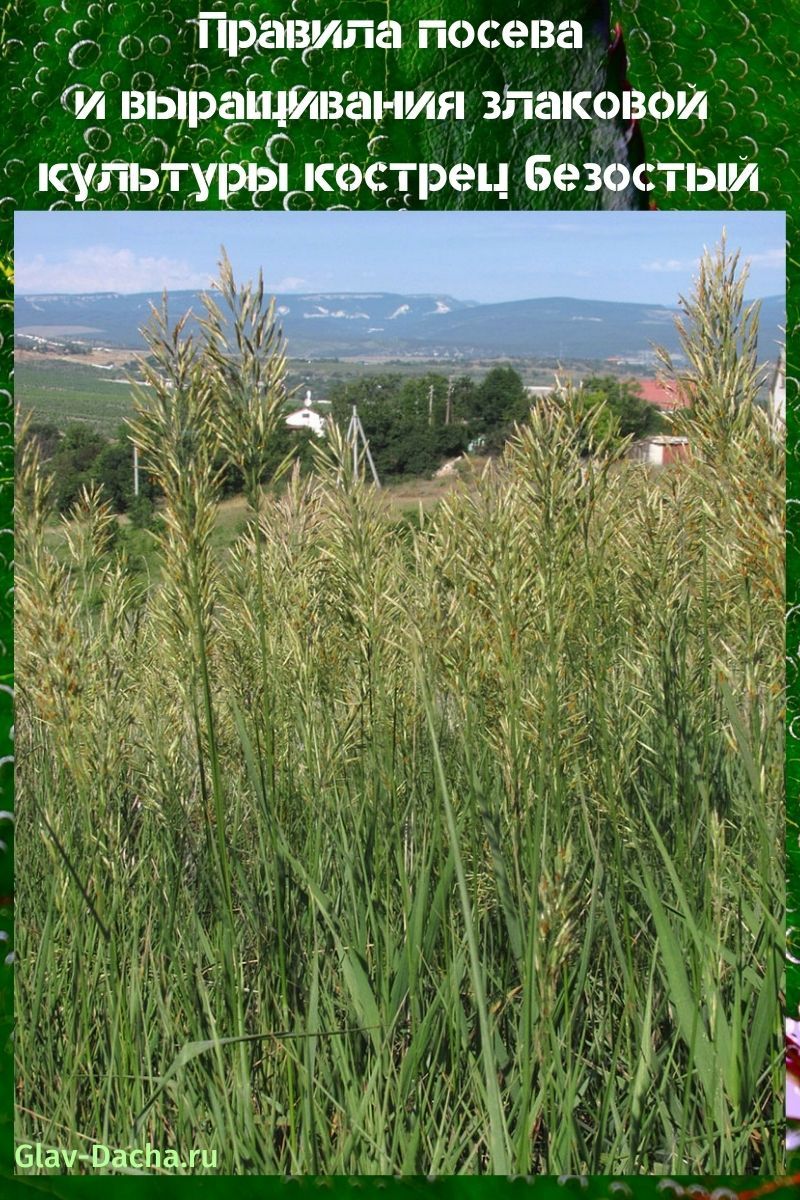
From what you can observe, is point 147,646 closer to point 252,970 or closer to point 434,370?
point 252,970

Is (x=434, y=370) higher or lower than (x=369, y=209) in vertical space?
lower

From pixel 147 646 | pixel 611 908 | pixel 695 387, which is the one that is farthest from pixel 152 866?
pixel 695 387

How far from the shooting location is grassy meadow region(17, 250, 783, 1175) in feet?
4.48

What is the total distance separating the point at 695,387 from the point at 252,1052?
129 cm

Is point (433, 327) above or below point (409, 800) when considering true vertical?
above

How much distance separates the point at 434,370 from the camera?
1.47 metres

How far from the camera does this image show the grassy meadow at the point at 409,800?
136 centimetres

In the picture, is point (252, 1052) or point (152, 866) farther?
point (152, 866)

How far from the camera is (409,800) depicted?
155 centimetres

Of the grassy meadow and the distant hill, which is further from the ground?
the distant hill

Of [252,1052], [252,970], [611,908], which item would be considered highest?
[611,908]

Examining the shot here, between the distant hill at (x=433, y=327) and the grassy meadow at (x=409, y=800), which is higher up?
the distant hill at (x=433, y=327)

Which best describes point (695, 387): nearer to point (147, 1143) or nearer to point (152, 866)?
point (152, 866)

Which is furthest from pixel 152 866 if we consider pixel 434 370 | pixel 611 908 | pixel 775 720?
pixel 775 720
